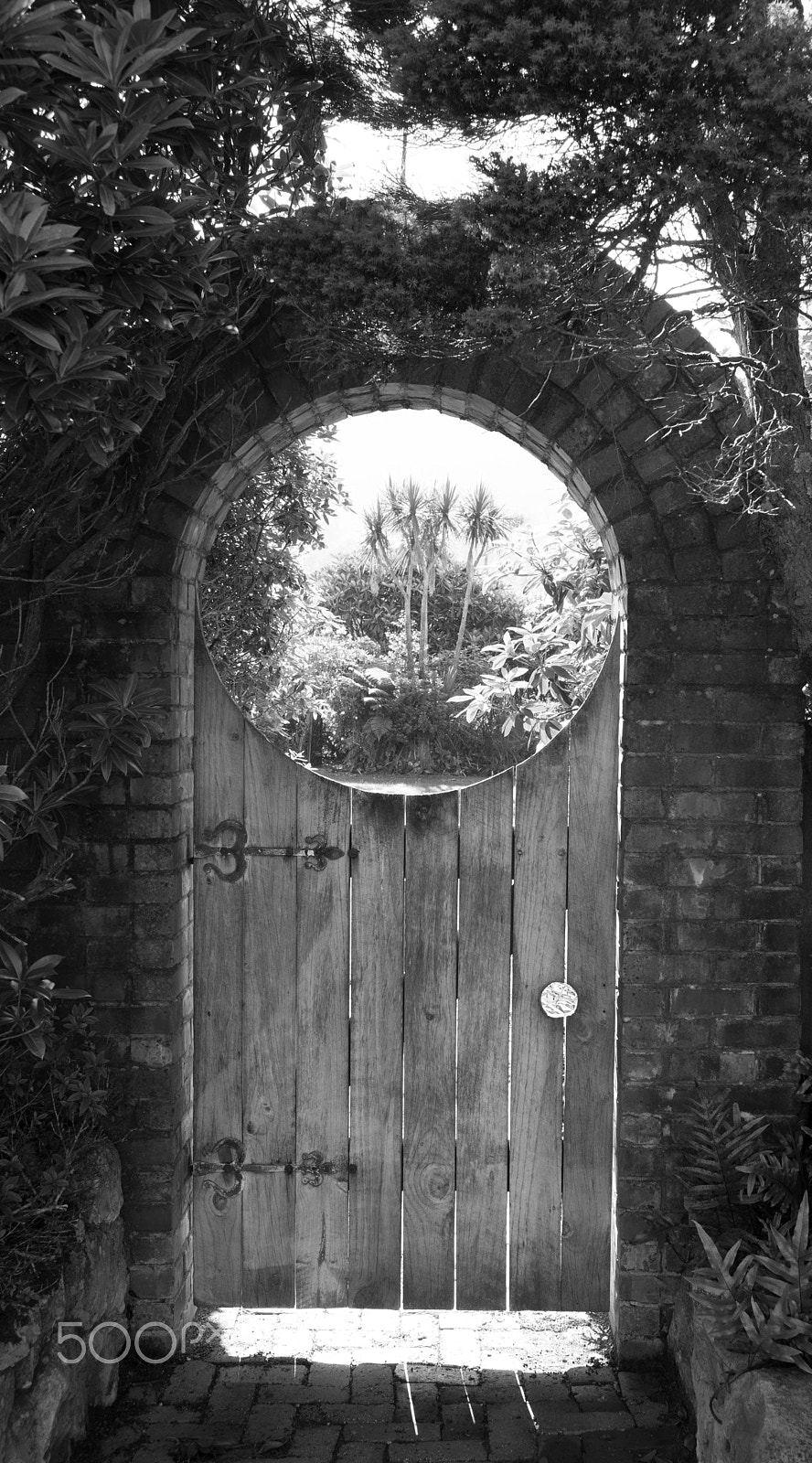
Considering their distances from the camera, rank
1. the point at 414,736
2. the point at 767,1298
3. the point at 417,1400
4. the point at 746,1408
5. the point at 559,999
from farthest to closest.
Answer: the point at 414,736 < the point at 559,999 < the point at 417,1400 < the point at 767,1298 < the point at 746,1408

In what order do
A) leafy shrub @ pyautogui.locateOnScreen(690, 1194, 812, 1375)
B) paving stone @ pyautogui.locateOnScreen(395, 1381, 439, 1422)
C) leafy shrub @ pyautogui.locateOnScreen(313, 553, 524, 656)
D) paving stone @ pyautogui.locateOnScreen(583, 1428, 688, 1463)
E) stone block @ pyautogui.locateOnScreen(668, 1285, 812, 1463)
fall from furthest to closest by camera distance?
leafy shrub @ pyautogui.locateOnScreen(313, 553, 524, 656), paving stone @ pyautogui.locateOnScreen(395, 1381, 439, 1422), paving stone @ pyautogui.locateOnScreen(583, 1428, 688, 1463), leafy shrub @ pyautogui.locateOnScreen(690, 1194, 812, 1375), stone block @ pyautogui.locateOnScreen(668, 1285, 812, 1463)

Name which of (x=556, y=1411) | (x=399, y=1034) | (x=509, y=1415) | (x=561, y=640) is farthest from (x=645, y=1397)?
(x=561, y=640)

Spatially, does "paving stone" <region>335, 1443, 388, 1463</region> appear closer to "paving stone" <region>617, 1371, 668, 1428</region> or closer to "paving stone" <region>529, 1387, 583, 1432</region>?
"paving stone" <region>529, 1387, 583, 1432</region>

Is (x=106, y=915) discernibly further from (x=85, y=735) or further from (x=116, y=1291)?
(x=116, y=1291)

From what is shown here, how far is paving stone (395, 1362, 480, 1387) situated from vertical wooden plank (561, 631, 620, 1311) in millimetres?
488

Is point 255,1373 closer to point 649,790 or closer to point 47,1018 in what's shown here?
point 47,1018

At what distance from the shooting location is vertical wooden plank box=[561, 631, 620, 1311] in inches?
125

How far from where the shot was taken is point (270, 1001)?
3260mm

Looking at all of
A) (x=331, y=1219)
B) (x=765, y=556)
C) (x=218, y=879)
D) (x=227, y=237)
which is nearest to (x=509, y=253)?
(x=227, y=237)

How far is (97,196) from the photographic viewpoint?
6.25 ft

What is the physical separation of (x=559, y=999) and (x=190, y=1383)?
4.84 ft

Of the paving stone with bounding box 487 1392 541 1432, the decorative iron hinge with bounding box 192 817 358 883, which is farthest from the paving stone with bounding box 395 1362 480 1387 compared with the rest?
the decorative iron hinge with bounding box 192 817 358 883

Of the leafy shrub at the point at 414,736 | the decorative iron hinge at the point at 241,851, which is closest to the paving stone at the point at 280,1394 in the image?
the decorative iron hinge at the point at 241,851

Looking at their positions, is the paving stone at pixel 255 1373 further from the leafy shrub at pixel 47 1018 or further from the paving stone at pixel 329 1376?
the leafy shrub at pixel 47 1018
